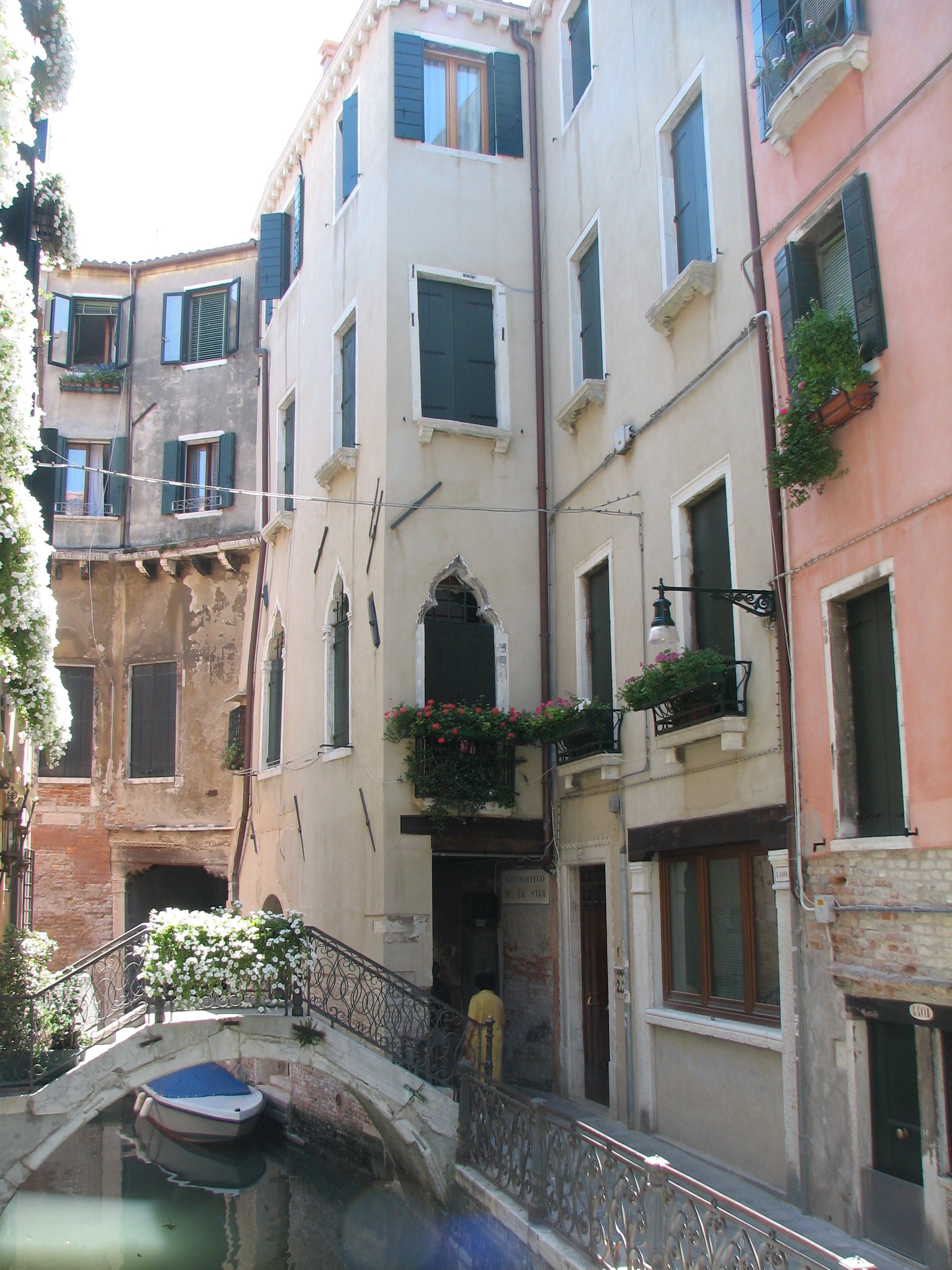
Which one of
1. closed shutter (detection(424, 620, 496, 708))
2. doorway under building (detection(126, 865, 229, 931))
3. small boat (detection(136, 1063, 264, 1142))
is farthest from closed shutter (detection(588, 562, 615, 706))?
doorway under building (detection(126, 865, 229, 931))

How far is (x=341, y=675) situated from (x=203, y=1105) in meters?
6.30

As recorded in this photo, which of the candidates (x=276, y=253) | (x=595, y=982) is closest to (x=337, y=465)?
(x=276, y=253)

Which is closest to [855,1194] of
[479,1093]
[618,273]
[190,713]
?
[479,1093]

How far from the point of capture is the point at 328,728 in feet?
45.7

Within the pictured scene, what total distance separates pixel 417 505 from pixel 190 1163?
9.38m

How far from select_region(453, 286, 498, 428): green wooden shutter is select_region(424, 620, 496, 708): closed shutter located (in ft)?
7.95

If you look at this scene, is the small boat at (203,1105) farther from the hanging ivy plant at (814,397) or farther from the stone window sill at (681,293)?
the hanging ivy plant at (814,397)

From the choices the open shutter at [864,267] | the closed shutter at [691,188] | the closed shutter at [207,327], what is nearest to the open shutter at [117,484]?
the closed shutter at [207,327]

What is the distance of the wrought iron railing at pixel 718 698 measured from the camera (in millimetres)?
8977

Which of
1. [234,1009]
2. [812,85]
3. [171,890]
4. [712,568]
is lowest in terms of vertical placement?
[234,1009]

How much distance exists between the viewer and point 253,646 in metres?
17.8

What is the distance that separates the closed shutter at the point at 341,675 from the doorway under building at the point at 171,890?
702 centimetres

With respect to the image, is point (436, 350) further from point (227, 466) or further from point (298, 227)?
point (227, 466)

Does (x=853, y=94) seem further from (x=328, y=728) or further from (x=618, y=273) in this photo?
(x=328, y=728)
